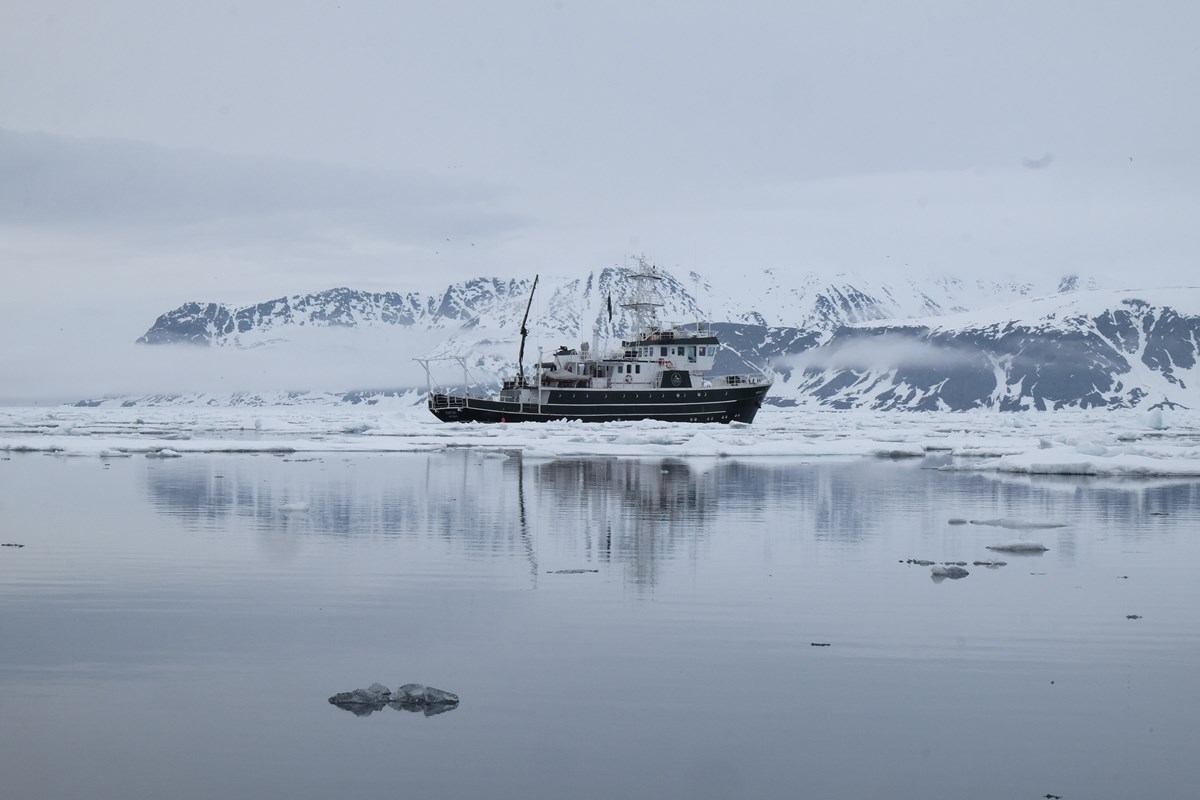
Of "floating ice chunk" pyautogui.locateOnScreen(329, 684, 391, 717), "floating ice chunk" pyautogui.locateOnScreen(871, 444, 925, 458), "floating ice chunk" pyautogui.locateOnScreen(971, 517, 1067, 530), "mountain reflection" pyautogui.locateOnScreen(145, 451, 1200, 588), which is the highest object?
"floating ice chunk" pyautogui.locateOnScreen(329, 684, 391, 717)

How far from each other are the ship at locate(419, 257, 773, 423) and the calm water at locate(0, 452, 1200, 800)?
69465 mm

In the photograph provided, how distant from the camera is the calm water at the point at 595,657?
775 centimetres

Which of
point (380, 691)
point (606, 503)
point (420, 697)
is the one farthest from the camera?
point (606, 503)

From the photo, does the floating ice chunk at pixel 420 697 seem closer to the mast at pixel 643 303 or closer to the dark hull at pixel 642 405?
the dark hull at pixel 642 405

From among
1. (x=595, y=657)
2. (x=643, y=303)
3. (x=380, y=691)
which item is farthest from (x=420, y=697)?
(x=643, y=303)

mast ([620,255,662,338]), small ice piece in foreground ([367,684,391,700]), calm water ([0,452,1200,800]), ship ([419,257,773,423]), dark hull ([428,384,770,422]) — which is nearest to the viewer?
calm water ([0,452,1200,800])

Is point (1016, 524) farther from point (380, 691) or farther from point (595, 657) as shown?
point (380, 691)

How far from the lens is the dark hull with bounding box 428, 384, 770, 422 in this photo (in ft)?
301

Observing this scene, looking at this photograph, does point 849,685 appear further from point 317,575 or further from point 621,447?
point 621,447

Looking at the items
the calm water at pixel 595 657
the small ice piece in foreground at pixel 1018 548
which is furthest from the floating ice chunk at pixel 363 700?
the small ice piece in foreground at pixel 1018 548

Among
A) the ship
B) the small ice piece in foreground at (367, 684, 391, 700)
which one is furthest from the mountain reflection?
the ship

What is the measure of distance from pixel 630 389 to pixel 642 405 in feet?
4.79

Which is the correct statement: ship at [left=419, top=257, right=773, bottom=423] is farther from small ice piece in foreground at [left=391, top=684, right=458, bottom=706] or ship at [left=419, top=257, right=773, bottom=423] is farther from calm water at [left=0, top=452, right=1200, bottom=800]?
small ice piece in foreground at [left=391, top=684, right=458, bottom=706]

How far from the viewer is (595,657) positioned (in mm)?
10695
